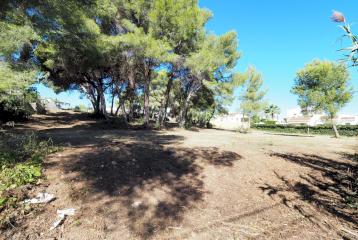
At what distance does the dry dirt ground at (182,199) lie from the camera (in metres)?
2.78

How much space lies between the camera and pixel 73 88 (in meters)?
23.0

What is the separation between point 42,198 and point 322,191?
17.4 feet

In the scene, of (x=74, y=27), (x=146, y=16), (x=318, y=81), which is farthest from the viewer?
(x=318, y=81)

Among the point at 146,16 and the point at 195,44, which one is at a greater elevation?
the point at 146,16

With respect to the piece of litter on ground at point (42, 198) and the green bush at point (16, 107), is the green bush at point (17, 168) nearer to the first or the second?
the piece of litter on ground at point (42, 198)

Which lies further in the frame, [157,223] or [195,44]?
[195,44]

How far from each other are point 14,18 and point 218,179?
7.11 metres

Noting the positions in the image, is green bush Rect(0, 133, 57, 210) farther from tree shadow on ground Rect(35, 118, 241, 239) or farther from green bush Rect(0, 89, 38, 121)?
green bush Rect(0, 89, 38, 121)

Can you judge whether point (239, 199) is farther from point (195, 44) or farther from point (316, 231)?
point (195, 44)

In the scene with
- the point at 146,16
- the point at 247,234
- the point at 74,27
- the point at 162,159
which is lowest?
the point at 247,234

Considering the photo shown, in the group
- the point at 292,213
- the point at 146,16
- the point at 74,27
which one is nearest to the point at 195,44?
the point at 146,16

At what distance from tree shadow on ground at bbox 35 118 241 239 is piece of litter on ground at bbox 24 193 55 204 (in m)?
0.30

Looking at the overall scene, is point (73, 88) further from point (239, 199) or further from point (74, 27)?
point (239, 199)

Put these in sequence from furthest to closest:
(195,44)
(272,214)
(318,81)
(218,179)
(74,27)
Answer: (318,81)
(195,44)
(74,27)
(218,179)
(272,214)
